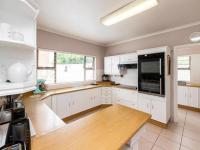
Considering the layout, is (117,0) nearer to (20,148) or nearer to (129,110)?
(129,110)

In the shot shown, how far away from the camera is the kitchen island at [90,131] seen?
0.84 metres

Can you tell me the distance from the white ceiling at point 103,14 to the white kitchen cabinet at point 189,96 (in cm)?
231

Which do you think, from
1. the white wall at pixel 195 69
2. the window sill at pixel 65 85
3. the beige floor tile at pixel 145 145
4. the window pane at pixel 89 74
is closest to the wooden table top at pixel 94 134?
the beige floor tile at pixel 145 145

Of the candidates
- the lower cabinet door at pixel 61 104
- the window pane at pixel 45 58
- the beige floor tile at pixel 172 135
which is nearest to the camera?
the beige floor tile at pixel 172 135

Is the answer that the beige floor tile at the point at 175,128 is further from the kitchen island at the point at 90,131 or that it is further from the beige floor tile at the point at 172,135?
the kitchen island at the point at 90,131

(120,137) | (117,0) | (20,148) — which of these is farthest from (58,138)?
(117,0)

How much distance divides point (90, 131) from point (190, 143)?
91.1 inches

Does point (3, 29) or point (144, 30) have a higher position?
point (144, 30)

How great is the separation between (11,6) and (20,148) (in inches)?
44.2

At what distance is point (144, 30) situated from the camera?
3086mm

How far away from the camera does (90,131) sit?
1.03 m

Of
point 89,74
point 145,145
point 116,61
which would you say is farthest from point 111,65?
point 145,145

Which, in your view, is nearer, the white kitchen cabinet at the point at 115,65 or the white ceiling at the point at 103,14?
the white ceiling at the point at 103,14

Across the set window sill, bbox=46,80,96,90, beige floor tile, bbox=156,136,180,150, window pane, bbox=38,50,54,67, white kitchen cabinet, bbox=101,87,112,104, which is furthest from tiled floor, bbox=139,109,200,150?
window pane, bbox=38,50,54,67
